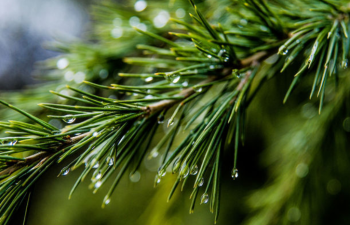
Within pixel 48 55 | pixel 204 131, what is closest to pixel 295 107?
pixel 204 131

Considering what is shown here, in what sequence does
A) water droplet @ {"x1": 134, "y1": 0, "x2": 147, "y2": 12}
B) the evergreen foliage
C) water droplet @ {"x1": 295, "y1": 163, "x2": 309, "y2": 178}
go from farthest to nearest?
1. water droplet @ {"x1": 134, "y1": 0, "x2": 147, "y2": 12}
2. water droplet @ {"x1": 295, "y1": 163, "x2": 309, "y2": 178}
3. the evergreen foliage

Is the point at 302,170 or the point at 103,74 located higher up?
the point at 103,74

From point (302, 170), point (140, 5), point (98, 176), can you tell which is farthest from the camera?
point (140, 5)

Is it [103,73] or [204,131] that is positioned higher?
[103,73]

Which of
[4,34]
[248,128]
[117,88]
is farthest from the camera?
[4,34]

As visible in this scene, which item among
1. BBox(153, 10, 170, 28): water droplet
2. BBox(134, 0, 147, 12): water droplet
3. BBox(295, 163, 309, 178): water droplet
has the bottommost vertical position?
BBox(295, 163, 309, 178): water droplet

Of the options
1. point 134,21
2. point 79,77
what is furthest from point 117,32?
point 79,77

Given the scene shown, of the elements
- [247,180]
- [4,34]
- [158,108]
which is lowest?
[247,180]

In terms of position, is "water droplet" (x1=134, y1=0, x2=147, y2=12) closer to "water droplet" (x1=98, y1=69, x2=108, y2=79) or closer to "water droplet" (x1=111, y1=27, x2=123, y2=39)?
"water droplet" (x1=111, y1=27, x2=123, y2=39)

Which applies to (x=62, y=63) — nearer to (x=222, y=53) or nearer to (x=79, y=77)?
(x=79, y=77)

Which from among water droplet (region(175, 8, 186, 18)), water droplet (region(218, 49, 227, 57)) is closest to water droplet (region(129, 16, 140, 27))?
water droplet (region(175, 8, 186, 18))

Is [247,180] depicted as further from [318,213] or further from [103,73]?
[103,73]
